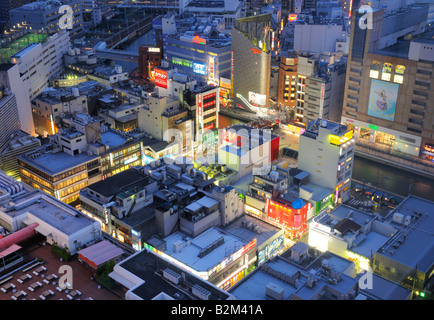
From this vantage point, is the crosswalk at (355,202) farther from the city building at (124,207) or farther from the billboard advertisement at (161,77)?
the billboard advertisement at (161,77)

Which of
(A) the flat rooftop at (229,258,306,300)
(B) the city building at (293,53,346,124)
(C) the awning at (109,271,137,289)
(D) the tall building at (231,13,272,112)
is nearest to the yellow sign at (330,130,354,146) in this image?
(A) the flat rooftop at (229,258,306,300)

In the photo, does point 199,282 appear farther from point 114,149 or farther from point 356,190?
point 356,190

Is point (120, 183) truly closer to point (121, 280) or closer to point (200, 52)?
point (121, 280)

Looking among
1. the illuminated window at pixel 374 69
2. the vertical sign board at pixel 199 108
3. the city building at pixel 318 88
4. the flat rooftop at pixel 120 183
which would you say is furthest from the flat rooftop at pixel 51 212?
the illuminated window at pixel 374 69

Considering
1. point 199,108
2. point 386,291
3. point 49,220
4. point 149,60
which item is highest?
point 49,220

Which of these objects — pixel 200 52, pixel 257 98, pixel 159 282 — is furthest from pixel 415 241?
pixel 200 52

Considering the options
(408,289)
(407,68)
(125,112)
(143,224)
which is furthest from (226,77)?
(408,289)
